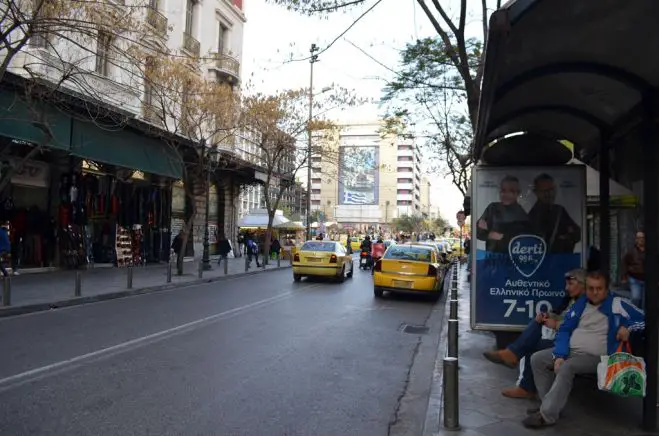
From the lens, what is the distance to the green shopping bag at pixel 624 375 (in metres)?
4.26

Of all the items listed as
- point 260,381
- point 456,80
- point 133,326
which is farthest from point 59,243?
point 260,381

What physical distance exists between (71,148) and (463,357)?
47.0ft

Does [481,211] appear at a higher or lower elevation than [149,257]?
higher

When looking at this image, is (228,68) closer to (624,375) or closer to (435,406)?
(435,406)

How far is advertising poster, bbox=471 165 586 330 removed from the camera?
7.10 meters

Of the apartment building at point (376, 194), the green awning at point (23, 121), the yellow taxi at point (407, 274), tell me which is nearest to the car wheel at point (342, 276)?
the yellow taxi at point (407, 274)

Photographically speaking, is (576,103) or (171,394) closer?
(171,394)

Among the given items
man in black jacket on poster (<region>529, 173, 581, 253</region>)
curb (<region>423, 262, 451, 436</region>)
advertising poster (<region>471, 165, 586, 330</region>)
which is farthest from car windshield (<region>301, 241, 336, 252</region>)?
man in black jacket on poster (<region>529, 173, 581, 253</region>)

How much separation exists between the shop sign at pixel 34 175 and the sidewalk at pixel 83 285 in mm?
3122

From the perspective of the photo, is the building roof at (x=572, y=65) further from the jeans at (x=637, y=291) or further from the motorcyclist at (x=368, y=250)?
the motorcyclist at (x=368, y=250)

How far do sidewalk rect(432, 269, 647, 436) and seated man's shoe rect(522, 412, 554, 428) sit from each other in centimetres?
4

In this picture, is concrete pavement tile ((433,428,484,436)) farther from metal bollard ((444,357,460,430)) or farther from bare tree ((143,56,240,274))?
bare tree ((143,56,240,274))

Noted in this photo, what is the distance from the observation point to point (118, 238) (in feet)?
74.7

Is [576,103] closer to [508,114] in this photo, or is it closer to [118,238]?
[508,114]
